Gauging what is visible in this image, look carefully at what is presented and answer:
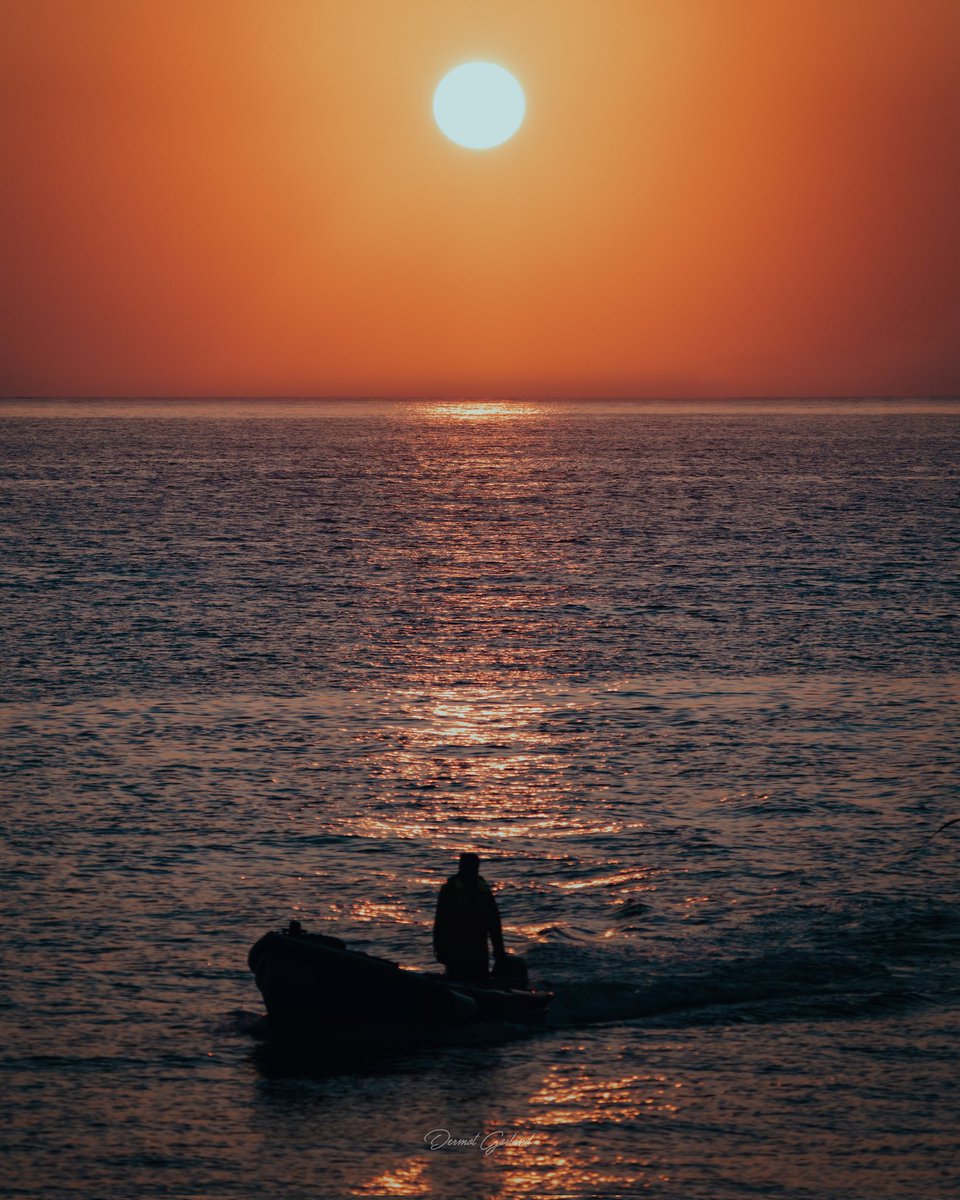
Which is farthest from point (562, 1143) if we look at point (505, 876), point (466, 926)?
point (505, 876)

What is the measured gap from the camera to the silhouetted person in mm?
20594

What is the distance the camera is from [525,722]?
4009cm

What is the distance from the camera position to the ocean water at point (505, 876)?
18016 millimetres

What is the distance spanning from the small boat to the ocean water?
459 millimetres

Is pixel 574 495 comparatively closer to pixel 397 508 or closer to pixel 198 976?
pixel 397 508

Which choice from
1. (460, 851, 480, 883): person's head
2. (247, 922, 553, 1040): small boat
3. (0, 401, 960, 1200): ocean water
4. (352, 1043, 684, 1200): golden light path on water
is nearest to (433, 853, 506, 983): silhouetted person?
(460, 851, 480, 883): person's head

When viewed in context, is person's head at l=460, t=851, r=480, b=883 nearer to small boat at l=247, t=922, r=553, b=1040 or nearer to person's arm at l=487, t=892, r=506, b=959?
person's arm at l=487, t=892, r=506, b=959

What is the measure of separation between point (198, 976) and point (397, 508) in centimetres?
10298

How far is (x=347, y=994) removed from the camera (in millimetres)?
20234

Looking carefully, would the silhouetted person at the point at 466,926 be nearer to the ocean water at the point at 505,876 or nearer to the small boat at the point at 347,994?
the small boat at the point at 347,994

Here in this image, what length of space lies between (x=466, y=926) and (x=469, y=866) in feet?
2.92

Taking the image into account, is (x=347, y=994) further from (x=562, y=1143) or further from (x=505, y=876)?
(x=505, y=876)

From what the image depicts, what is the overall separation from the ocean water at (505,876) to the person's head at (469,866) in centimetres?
208

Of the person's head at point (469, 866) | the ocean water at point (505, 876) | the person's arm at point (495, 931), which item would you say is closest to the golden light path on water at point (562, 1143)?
the ocean water at point (505, 876)
